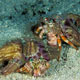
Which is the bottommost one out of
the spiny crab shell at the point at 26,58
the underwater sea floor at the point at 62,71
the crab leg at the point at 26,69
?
the underwater sea floor at the point at 62,71

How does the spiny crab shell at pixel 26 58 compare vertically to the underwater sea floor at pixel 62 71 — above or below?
above

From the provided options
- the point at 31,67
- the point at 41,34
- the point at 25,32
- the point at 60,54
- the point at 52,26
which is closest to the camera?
the point at 31,67

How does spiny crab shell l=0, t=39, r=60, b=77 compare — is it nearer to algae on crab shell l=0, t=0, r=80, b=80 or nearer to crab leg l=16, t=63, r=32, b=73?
crab leg l=16, t=63, r=32, b=73

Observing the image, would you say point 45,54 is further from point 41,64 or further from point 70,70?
point 70,70

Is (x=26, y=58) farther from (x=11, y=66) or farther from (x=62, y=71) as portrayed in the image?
(x=62, y=71)

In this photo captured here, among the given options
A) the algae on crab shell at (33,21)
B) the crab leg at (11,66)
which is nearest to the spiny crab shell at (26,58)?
the crab leg at (11,66)

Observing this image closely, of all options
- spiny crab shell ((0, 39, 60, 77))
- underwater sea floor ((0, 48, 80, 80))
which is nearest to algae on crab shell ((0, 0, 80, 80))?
underwater sea floor ((0, 48, 80, 80))

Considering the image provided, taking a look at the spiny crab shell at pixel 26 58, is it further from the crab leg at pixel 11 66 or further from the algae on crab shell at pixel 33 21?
the algae on crab shell at pixel 33 21

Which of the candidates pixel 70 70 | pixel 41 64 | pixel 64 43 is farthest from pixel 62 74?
pixel 64 43

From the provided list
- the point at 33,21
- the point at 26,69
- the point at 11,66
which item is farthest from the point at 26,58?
the point at 33,21
